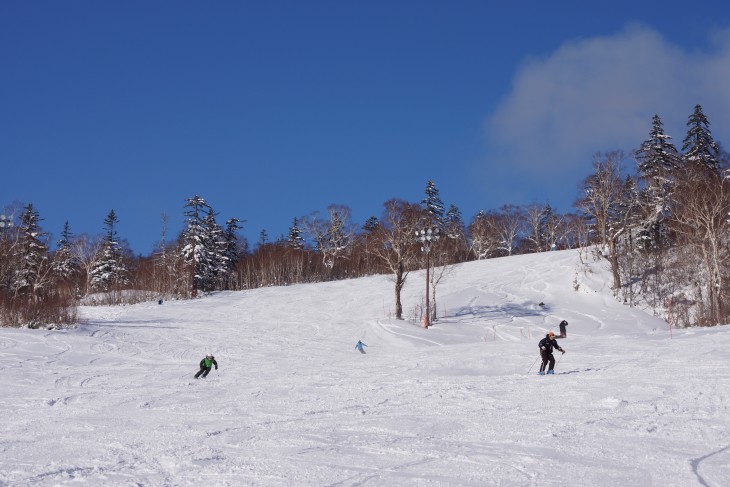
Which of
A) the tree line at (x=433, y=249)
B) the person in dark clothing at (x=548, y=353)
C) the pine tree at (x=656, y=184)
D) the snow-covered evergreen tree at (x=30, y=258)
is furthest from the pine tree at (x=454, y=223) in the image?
the person in dark clothing at (x=548, y=353)

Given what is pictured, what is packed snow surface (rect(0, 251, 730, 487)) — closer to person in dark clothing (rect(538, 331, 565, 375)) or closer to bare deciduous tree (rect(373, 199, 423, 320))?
person in dark clothing (rect(538, 331, 565, 375))

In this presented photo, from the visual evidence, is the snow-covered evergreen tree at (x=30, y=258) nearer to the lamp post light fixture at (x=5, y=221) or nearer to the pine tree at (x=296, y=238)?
the lamp post light fixture at (x=5, y=221)

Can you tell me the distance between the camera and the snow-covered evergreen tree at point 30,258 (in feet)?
187

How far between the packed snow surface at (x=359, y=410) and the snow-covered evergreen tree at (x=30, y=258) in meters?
23.6

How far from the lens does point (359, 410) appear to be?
1367cm

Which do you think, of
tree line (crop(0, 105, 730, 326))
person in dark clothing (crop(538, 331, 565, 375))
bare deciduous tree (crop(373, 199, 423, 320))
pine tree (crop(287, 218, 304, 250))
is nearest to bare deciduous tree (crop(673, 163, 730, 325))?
tree line (crop(0, 105, 730, 326))

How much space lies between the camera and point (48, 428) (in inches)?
476

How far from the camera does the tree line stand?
40938 millimetres

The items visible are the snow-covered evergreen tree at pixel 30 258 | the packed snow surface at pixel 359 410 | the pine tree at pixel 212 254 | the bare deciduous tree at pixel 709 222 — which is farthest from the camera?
the pine tree at pixel 212 254

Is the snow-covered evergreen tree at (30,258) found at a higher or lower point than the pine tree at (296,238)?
lower

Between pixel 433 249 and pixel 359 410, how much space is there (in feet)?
111

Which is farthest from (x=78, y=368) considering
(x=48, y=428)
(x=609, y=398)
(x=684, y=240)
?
(x=684, y=240)

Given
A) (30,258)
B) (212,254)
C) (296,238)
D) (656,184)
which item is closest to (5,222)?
(30,258)

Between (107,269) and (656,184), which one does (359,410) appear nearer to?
(656,184)
